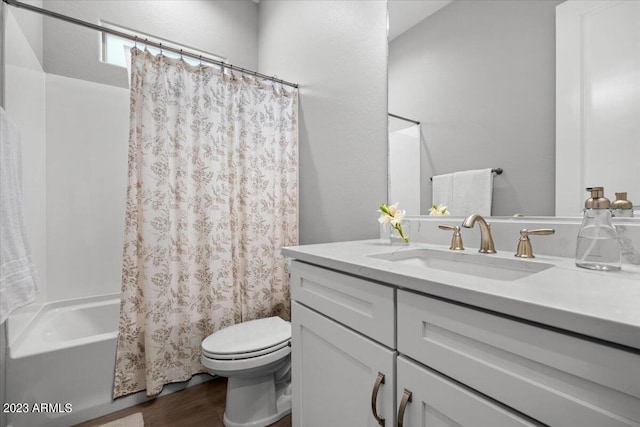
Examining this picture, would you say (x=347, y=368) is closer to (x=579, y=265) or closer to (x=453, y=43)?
(x=579, y=265)

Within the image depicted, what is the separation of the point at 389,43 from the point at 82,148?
2.21 meters

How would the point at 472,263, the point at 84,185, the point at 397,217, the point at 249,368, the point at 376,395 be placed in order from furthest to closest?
the point at 84,185 → the point at 249,368 → the point at 397,217 → the point at 472,263 → the point at 376,395

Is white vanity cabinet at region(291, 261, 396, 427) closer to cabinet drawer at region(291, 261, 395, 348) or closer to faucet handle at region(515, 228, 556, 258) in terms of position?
cabinet drawer at region(291, 261, 395, 348)

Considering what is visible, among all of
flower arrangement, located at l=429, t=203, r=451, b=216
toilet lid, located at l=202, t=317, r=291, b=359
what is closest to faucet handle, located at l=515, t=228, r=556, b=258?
flower arrangement, located at l=429, t=203, r=451, b=216

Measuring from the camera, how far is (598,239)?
2.28ft

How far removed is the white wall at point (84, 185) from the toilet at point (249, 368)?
1292mm

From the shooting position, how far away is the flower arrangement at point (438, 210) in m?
1.21

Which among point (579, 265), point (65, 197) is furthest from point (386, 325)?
point (65, 197)

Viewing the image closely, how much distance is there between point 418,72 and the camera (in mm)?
1292

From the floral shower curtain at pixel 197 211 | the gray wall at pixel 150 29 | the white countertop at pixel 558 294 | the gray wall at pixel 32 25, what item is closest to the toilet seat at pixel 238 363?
the floral shower curtain at pixel 197 211

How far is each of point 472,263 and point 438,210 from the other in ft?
1.17

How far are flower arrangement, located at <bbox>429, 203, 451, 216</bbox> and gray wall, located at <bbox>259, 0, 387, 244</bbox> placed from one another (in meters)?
0.27

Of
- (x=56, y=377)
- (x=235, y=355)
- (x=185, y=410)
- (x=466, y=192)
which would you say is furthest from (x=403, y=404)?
(x=56, y=377)

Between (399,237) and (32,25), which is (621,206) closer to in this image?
(399,237)
